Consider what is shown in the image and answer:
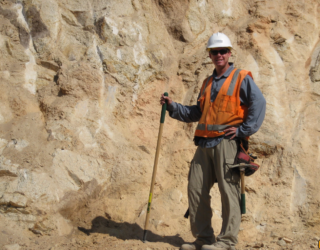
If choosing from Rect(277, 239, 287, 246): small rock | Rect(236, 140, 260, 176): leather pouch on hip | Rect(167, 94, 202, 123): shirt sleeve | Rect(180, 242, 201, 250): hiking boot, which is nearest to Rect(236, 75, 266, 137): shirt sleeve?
Rect(236, 140, 260, 176): leather pouch on hip

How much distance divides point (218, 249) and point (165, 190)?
1777mm

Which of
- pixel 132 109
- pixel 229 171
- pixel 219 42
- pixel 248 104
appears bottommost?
pixel 229 171

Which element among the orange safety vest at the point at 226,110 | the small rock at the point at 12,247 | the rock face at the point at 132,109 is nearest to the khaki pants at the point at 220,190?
the orange safety vest at the point at 226,110

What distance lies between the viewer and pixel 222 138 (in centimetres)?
350

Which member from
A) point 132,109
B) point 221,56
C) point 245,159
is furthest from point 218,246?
point 132,109

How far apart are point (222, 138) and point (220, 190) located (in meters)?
0.55

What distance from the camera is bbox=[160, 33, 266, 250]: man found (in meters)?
3.42

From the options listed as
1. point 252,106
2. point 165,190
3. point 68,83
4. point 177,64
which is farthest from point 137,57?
point 252,106

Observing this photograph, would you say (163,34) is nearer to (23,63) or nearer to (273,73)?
(273,73)

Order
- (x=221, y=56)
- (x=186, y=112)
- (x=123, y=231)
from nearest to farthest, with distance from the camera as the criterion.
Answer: (x=221, y=56) → (x=186, y=112) → (x=123, y=231)

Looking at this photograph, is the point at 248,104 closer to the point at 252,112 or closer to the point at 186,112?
the point at 252,112

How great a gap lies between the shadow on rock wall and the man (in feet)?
2.15

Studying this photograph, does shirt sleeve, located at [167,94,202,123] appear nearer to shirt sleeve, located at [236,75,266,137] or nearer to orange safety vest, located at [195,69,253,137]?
orange safety vest, located at [195,69,253,137]

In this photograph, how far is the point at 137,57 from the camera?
577cm
